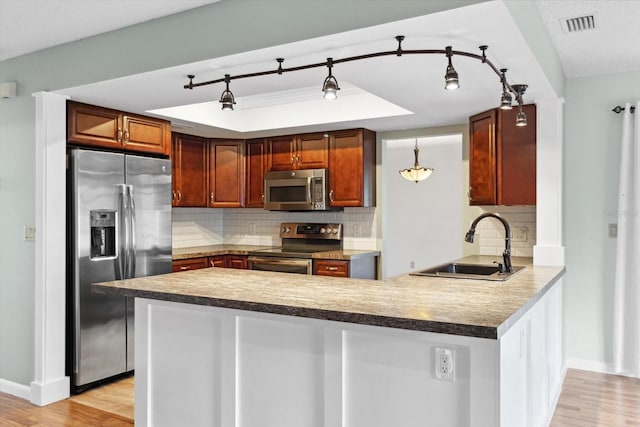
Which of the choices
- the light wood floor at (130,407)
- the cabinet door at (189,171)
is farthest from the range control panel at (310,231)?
the light wood floor at (130,407)

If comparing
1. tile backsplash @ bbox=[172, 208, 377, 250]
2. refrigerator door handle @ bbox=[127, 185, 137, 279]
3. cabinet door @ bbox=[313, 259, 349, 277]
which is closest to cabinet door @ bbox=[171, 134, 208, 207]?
tile backsplash @ bbox=[172, 208, 377, 250]

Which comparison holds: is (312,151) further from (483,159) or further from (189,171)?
(483,159)

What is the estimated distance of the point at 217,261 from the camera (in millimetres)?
5215

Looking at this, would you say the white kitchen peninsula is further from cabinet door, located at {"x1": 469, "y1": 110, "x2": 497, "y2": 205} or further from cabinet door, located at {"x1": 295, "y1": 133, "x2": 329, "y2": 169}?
cabinet door, located at {"x1": 295, "y1": 133, "x2": 329, "y2": 169}

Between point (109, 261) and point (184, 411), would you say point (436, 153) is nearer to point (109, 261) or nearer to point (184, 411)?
point (109, 261)

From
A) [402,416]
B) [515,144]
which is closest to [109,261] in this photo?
[402,416]

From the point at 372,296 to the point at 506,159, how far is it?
2131 millimetres

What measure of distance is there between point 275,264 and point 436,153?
5.01m

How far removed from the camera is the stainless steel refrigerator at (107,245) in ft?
11.9

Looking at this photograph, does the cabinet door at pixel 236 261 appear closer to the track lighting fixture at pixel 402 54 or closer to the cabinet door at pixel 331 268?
the cabinet door at pixel 331 268

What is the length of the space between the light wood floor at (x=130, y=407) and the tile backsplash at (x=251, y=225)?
2185 millimetres

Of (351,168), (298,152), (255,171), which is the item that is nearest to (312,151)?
(298,152)

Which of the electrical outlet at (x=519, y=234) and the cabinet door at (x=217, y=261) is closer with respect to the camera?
the electrical outlet at (x=519, y=234)

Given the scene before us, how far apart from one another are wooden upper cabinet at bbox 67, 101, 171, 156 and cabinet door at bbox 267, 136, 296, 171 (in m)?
1.31
